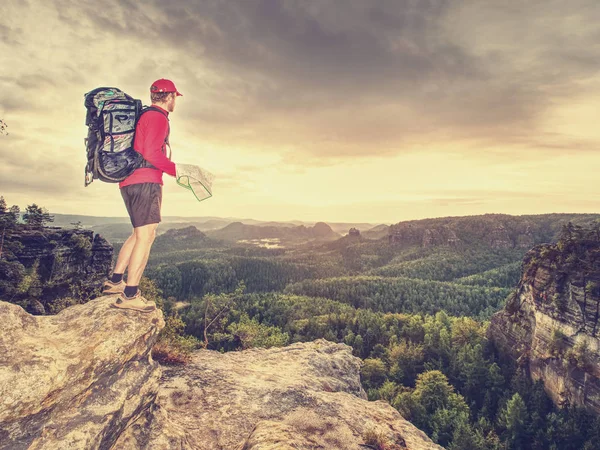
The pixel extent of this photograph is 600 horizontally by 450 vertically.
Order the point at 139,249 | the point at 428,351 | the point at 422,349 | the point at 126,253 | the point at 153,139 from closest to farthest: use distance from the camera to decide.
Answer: the point at 153,139
the point at 139,249
the point at 126,253
the point at 422,349
the point at 428,351

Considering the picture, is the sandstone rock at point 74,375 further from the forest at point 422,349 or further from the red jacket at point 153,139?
the red jacket at point 153,139

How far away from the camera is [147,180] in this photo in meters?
8.25

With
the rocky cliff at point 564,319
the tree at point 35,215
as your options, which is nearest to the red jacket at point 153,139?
the tree at point 35,215

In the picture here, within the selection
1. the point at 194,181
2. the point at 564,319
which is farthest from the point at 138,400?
the point at 564,319

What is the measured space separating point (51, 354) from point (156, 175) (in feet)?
16.1

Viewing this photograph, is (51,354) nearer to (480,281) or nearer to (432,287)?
(432,287)

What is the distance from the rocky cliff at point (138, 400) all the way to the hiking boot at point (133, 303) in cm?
24

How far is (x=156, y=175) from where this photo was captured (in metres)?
8.37

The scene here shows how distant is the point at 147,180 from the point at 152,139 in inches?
44.7

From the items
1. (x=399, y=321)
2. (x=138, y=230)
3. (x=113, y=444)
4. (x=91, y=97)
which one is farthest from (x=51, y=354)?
(x=399, y=321)

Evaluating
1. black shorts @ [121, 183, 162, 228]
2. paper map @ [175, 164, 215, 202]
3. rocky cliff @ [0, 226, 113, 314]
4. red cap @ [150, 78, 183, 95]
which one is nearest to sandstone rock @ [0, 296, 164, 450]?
black shorts @ [121, 183, 162, 228]

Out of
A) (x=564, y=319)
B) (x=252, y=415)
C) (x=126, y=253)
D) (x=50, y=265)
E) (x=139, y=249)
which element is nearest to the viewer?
(x=139, y=249)

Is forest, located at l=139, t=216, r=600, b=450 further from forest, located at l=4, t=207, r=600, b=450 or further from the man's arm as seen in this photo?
the man's arm

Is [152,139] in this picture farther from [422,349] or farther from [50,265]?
[422,349]
